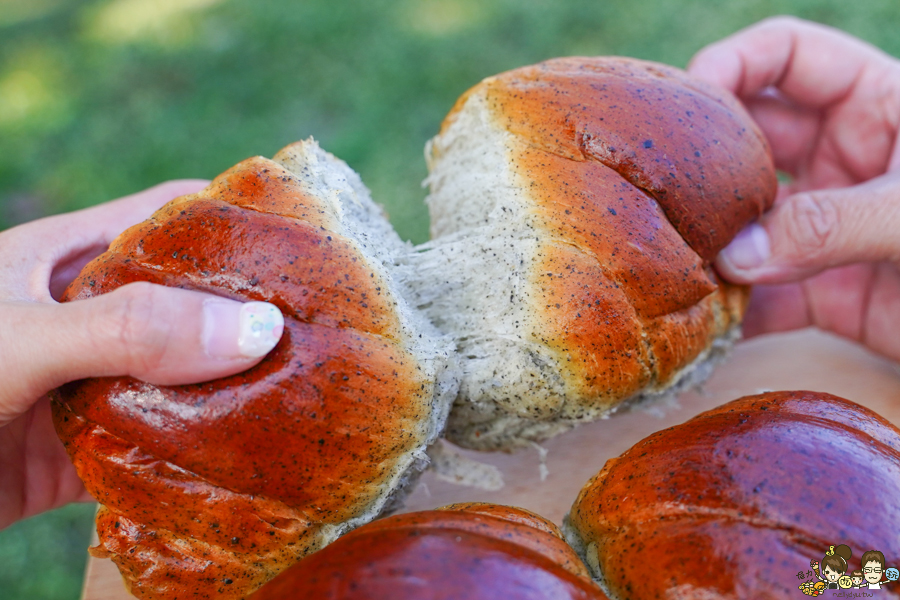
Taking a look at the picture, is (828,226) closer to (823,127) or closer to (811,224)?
(811,224)

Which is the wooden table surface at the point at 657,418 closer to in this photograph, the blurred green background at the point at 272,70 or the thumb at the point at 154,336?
the thumb at the point at 154,336

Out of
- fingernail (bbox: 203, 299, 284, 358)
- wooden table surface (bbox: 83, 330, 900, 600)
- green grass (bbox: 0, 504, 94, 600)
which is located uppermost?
fingernail (bbox: 203, 299, 284, 358)

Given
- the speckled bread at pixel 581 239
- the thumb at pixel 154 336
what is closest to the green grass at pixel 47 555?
the thumb at pixel 154 336

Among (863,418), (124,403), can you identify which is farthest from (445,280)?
(863,418)

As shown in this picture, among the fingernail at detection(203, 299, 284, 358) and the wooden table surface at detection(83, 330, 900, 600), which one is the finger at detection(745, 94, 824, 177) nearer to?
the wooden table surface at detection(83, 330, 900, 600)

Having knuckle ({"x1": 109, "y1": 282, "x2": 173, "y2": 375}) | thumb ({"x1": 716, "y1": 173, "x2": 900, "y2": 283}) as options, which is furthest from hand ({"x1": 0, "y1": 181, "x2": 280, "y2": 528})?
thumb ({"x1": 716, "y1": 173, "x2": 900, "y2": 283})

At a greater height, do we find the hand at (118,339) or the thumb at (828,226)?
the hand at (118,339)
